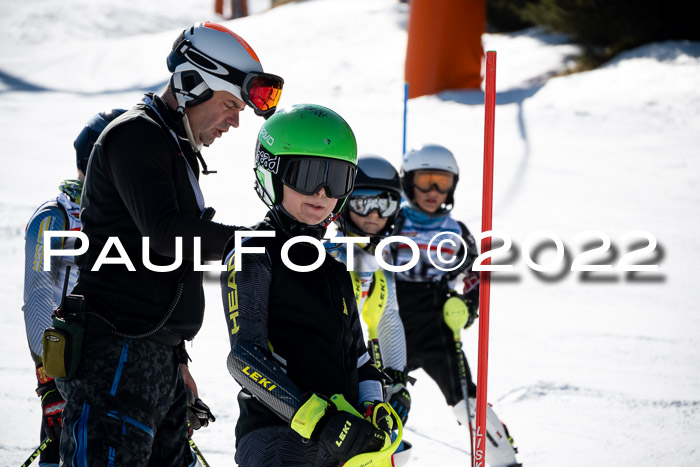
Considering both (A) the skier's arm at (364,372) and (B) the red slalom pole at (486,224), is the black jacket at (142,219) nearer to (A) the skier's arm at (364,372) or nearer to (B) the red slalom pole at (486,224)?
(A) the skier's arm at (364,372)

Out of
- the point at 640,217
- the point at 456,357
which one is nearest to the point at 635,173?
the point at 640,217

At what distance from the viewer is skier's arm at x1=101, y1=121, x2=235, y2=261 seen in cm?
267

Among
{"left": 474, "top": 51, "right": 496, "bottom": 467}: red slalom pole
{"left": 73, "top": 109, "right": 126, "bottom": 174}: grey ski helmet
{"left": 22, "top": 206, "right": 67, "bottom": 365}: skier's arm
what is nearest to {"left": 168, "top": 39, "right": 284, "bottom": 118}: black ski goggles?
{"left": 474, "top": 51, "right": 496, "bottom": 467}: red slalom pole

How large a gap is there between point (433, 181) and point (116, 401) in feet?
10.9

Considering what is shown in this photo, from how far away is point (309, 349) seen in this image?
107 inches

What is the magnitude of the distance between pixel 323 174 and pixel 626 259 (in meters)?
7.79

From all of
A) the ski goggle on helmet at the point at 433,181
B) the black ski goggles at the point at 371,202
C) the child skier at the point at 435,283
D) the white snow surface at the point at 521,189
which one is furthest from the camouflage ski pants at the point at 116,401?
the ski goggle on helmet at the point at 433,181

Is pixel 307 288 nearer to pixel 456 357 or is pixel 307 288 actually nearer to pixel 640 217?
pixel 456 357

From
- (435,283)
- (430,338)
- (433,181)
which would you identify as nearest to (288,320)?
(430,338)

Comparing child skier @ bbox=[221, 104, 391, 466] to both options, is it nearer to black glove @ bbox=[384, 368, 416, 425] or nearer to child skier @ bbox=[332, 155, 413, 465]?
black glove @ bbox=[384, 368, 416, 425]

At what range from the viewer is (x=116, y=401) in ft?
8.95

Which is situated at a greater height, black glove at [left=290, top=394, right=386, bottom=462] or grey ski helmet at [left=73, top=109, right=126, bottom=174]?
grey ski helmet at [left=73, top=109, right=126, bottom=174]

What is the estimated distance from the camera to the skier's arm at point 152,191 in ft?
8.77

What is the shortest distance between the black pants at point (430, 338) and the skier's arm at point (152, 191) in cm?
275
